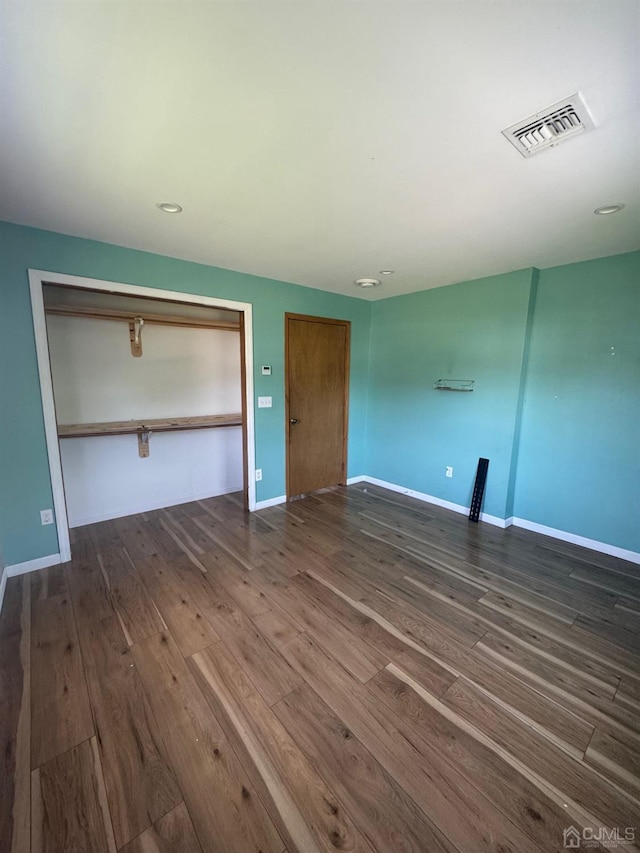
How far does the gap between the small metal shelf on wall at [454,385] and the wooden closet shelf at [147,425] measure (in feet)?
8.02

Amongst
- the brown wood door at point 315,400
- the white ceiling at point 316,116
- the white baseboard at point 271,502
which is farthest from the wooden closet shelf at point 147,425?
the white ceiling at point 316,116

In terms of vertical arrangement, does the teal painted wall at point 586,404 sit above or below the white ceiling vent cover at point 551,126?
below

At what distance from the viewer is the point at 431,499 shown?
13.1 feet

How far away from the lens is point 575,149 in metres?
1.42

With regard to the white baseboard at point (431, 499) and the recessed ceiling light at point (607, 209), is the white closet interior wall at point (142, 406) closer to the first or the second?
the white baseboard at point (431, 499)

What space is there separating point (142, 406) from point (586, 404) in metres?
4.38

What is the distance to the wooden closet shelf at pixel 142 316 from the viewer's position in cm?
291

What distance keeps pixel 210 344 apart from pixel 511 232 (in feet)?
10.5

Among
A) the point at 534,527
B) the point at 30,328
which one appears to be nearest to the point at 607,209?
the point at 534,527

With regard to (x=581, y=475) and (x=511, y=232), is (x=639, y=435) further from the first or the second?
(x=511, y=232)

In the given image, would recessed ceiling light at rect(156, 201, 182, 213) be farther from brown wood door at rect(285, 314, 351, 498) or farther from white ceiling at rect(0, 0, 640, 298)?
brown wood door at rect(285, 314, 351, 498)

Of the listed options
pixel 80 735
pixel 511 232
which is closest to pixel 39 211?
pixel 80 735

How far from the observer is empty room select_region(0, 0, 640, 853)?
108 cm

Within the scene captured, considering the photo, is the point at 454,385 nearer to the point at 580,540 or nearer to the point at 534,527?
the point at 534,527
